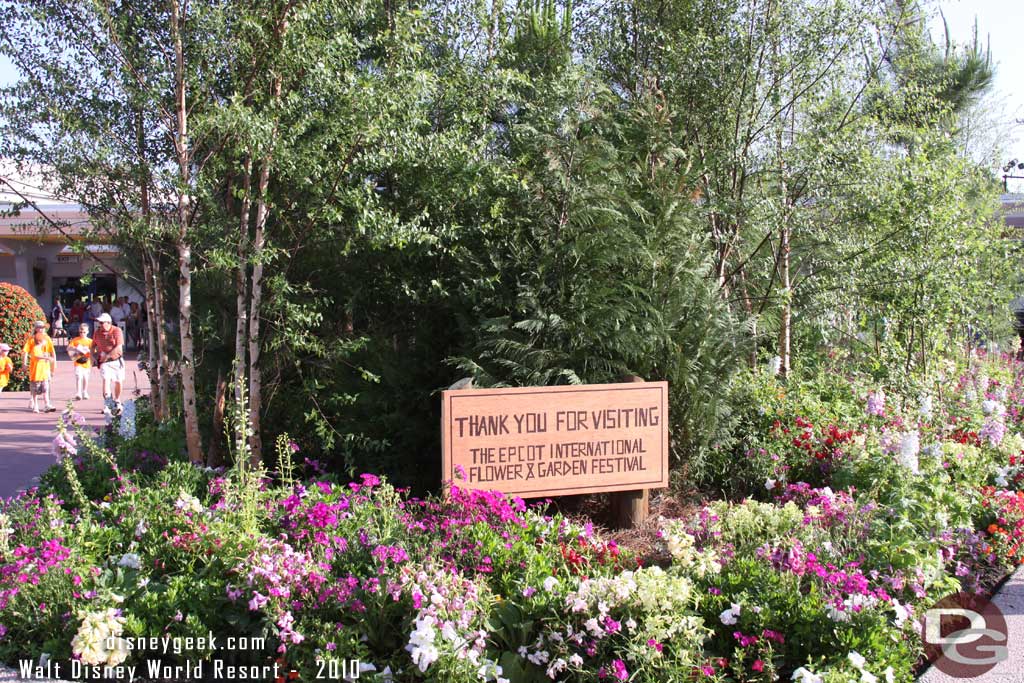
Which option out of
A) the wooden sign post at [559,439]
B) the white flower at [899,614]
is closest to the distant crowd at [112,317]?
the wooden sign post at [559,439]

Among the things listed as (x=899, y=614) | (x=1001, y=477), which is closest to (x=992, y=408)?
(x=1001, y=477)

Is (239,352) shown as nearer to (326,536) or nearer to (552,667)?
(326,536)

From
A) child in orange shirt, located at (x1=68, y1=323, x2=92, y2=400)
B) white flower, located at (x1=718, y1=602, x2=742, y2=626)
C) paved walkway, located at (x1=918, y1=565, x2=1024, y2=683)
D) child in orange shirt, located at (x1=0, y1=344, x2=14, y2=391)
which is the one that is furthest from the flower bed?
child in orange shirt, located at (x1=0, y1=344, x2=14, y2=391)

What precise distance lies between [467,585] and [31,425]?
30.1 ft

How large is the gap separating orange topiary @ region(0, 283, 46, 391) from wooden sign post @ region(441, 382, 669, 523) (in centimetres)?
1295

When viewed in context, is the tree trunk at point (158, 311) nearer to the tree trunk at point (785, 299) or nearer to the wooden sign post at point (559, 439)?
the wooden sign post at point (559, 439)

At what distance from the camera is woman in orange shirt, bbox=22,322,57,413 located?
11.6 metres

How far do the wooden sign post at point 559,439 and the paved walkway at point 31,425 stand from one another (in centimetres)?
283

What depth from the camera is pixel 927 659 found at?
11.8 feet

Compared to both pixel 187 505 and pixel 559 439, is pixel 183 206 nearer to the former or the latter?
pixel 187 505

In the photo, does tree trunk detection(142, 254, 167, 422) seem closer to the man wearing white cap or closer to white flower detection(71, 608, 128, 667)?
white flower detection(71, 608, 128, 667)

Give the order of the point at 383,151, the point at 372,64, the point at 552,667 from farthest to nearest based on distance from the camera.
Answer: the point at 372,64 < the point at 383,151 < the point at 552,667

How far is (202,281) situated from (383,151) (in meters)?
2.00

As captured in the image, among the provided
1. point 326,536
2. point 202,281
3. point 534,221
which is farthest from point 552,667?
Answer: point 202,281
